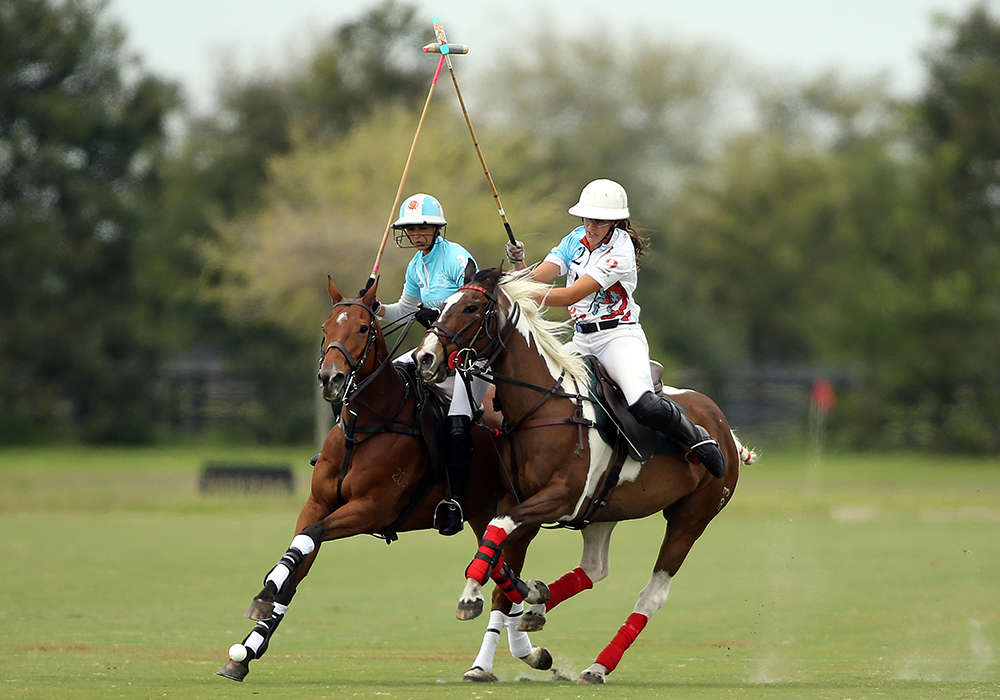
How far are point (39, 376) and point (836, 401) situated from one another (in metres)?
25.7

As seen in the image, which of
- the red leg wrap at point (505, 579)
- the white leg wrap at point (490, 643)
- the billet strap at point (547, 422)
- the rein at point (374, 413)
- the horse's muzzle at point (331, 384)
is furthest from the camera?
the white leg wrap at point (490, 643)

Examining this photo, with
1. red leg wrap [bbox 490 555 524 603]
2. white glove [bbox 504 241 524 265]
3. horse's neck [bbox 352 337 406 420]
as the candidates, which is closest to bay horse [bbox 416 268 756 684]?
red leg wrap [bbox 490 555 524 603]

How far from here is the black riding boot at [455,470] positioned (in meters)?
10.3

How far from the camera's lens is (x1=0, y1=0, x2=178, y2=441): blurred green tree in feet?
151

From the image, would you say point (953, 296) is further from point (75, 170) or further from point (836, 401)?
point (75, 170)

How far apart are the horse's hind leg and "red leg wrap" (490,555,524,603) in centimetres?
81

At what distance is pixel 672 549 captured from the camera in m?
10.8

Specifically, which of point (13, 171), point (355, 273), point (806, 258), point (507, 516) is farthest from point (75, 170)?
point (507, 516)

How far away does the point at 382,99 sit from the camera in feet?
176

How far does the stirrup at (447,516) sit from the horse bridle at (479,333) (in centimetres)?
107

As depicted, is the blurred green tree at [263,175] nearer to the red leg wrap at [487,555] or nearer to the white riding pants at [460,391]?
the white riding pants at [460,391]

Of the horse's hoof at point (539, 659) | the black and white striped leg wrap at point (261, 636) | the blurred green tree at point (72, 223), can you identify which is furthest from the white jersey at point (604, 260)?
the blurred green tree at point (72, 223)

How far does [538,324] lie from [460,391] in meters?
0.78

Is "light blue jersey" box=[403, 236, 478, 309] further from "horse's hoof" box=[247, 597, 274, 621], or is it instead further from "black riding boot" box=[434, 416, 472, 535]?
"horse's hoof" box=[247, 597, 274, 621]
